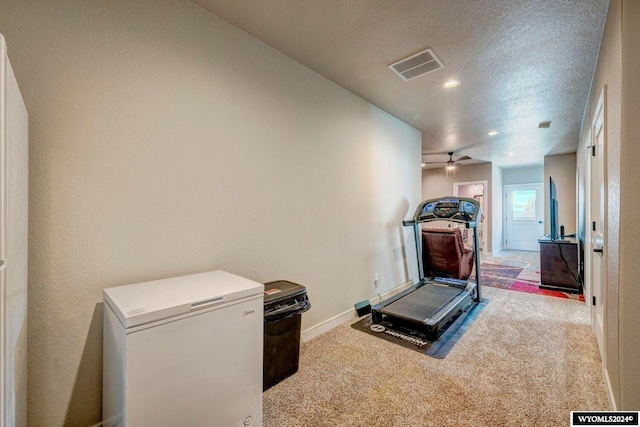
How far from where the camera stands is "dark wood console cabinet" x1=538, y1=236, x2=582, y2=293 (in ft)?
13.8

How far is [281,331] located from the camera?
6.78ft

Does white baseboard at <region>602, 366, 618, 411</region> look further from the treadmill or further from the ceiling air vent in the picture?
the ceiling air vent

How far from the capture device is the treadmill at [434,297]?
113 inches

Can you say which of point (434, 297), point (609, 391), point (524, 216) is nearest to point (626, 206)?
point (609, 391)

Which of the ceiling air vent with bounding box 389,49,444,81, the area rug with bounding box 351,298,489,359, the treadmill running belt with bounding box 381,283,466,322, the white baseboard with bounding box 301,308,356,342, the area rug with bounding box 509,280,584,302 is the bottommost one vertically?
the area rug with bounding box 351,298,489,359

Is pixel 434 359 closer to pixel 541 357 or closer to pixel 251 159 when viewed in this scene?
pixel 541 357

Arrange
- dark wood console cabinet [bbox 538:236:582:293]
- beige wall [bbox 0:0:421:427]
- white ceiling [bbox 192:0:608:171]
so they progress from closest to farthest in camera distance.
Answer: beige wall [bbox 0:0:421:427], white ceiling [bbox 192:0:608:171], dark wood console cabinet [bbox 538:236:582:293]

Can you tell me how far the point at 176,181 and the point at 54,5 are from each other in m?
1.04

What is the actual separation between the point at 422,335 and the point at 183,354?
2313mm

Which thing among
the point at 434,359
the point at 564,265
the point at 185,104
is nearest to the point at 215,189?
the point at 185,104

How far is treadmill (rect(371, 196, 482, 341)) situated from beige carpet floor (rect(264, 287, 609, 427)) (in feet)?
0.97

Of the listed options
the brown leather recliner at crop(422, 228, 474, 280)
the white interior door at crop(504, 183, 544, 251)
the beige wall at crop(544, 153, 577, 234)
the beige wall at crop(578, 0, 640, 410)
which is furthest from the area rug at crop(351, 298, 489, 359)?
the white interior door at crop(504, 183, 544, 251)

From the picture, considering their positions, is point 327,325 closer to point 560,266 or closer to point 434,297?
point 434,297

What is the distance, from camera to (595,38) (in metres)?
2.23
